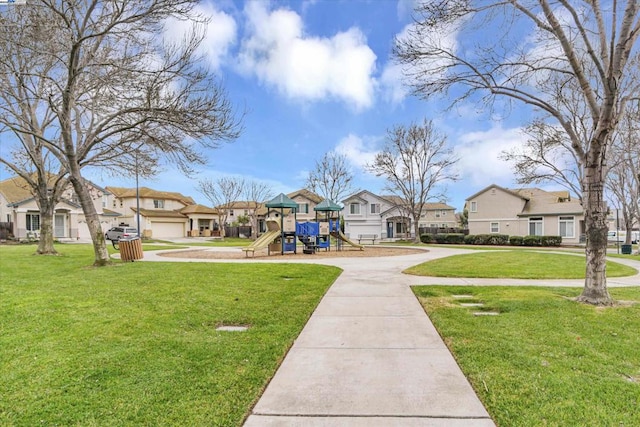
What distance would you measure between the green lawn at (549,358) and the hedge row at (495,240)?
28.7m

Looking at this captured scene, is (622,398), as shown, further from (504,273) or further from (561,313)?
(504,273)

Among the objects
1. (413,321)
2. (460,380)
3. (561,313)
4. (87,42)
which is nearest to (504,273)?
(561,313)

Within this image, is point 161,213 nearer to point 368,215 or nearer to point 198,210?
point 198,210

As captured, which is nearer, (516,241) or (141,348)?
(141,348)

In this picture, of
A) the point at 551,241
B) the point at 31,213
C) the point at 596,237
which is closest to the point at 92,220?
the point at 596,237

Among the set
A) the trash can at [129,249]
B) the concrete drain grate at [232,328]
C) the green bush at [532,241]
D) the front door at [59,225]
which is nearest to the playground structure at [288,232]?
the trash can at [129,249]

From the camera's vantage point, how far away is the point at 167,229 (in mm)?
48750

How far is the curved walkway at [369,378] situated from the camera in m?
3.03

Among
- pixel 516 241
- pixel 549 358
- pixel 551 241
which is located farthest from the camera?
pixel 516 241

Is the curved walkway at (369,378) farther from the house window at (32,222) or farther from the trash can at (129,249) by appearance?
the house window at (32,222)

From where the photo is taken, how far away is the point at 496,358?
4.27m

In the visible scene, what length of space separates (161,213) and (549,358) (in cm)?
4978

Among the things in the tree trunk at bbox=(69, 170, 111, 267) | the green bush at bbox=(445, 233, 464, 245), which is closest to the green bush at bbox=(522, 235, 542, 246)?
the green bush at bbox=(445, 233, 464, 245)

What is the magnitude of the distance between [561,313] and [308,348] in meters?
4.60
